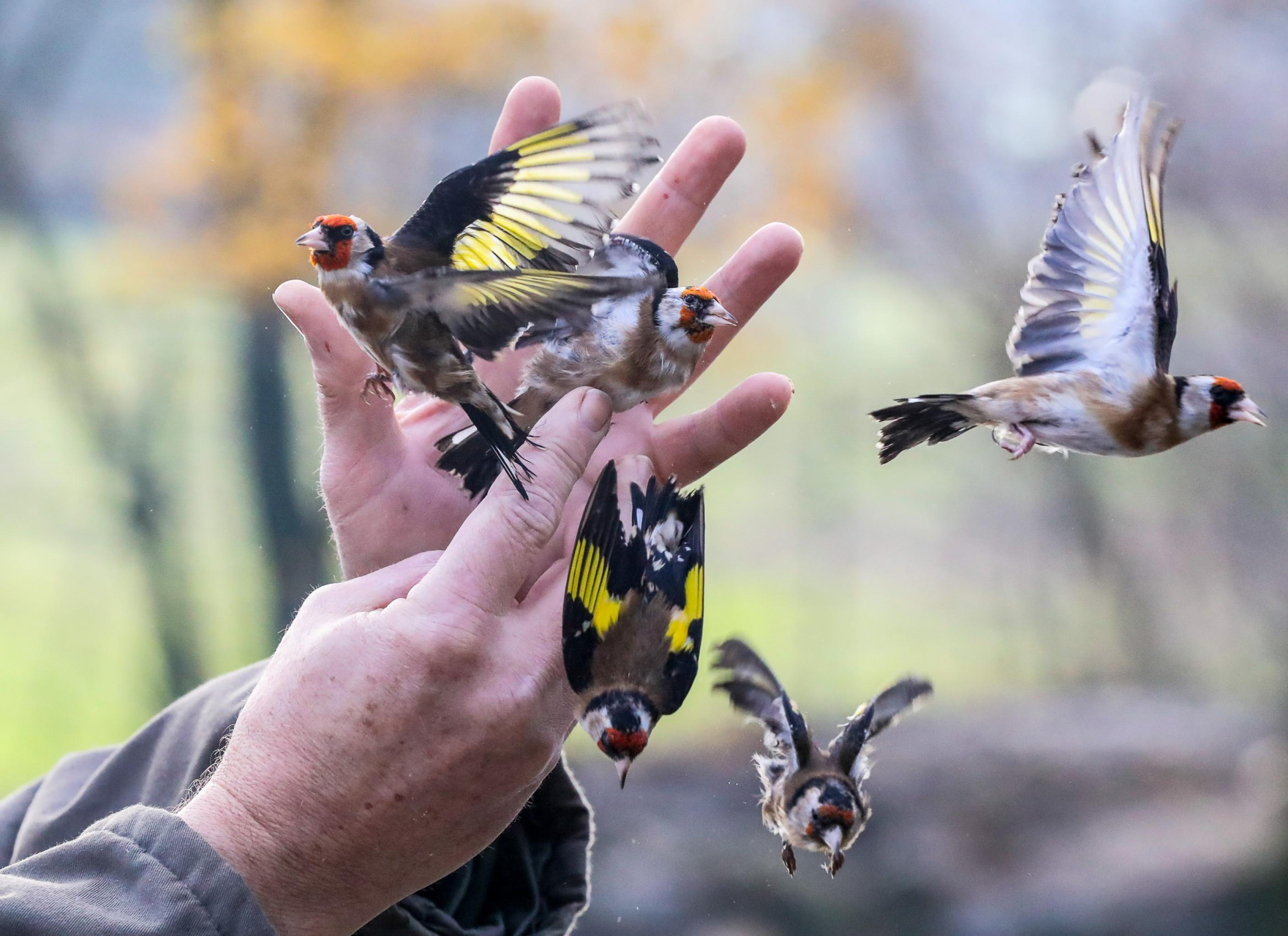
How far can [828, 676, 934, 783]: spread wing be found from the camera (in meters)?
0.87

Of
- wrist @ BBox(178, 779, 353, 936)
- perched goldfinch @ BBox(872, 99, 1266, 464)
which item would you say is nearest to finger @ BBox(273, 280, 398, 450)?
wrist @ BBox(178, 779, 353, 936)

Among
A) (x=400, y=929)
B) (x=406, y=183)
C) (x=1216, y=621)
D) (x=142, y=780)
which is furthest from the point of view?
(x=1216, y=621)

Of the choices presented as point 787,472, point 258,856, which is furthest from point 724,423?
point 787,472

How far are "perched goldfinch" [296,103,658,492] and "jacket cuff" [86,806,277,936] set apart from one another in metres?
0.36

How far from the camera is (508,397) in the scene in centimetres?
116

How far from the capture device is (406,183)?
260 centimetres

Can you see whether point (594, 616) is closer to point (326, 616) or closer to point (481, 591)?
point (481, 591)

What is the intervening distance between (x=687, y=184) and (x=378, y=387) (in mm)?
477

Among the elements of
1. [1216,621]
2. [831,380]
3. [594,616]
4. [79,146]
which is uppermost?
[79,146]

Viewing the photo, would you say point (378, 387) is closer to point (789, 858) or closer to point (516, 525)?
point (516, 525)

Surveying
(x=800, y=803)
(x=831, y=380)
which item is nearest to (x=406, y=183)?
(x=831, y=380)

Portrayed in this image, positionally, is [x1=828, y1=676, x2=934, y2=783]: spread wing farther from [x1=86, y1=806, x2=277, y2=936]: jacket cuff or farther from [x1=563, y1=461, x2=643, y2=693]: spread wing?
[x1=86, y1=806, x2=277, y2=936]: jacket cuff

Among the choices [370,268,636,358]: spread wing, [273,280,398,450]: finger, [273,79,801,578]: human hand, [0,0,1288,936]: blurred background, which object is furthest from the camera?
[0,0,1288,936]: blurred background

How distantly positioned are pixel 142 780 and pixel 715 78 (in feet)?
6.70
